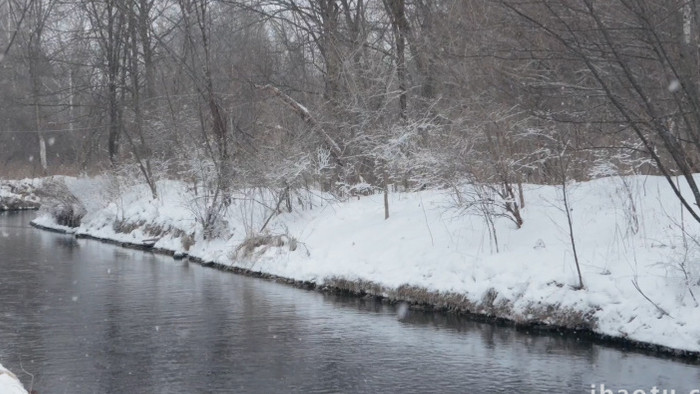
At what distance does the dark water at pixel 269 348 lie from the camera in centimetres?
1091

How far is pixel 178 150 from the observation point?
99.0 ft

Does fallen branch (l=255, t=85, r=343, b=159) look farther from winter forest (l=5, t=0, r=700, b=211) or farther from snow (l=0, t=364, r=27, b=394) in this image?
snow (l=0, t=364, r=27, b=394)

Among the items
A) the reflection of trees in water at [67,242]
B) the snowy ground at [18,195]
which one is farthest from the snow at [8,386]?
the snowy ground at [18,195]

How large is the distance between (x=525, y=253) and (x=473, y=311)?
1.57 metres

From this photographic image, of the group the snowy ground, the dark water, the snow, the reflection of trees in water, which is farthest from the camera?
the snowy ground

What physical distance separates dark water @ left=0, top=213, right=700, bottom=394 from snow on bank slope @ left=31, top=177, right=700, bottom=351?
669mm

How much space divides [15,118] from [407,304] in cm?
4862

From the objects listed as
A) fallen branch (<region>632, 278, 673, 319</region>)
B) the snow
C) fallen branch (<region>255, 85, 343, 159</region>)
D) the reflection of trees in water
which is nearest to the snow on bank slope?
fallen branch (<region>632, 278, 673, 319</region>)

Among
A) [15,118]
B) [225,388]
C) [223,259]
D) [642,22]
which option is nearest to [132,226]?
[223,259]

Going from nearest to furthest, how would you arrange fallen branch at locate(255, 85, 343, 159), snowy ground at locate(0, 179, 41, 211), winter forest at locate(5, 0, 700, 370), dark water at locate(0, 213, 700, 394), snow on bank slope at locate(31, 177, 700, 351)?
dark water at locate(0, 213, 700, 394), winter forest at locate(5, 0, 700, 370), snow on bank slope at locate(31, 177, 700, 351), fallen branch at locate(255, 85, 343, 159), snowy ground at locate(0, 179, 41, 211)

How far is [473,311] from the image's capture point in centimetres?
1518

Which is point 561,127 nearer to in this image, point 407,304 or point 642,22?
point 407,304

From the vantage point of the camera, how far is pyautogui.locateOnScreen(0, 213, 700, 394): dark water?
35.8ft

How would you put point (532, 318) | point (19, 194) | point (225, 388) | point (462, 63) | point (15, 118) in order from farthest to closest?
point (15, 118) → point (19, 194) → point (462, 63) → point (532, 318) → point (225, 388)
